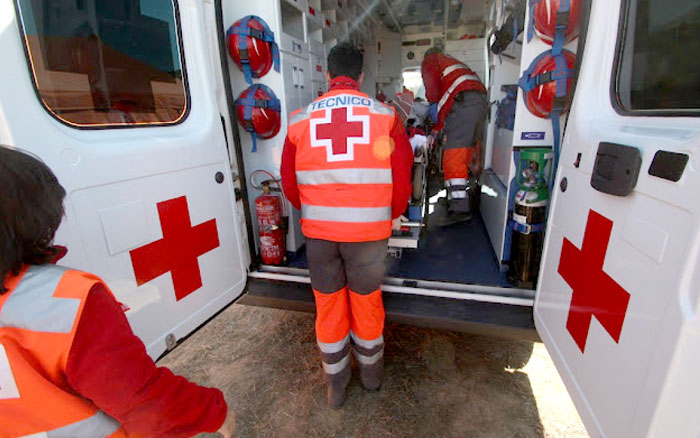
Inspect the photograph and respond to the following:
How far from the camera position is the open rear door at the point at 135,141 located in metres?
1.15

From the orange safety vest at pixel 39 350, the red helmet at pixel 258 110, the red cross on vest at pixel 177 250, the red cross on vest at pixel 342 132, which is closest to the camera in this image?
the orange safety vest at pixel 39 350

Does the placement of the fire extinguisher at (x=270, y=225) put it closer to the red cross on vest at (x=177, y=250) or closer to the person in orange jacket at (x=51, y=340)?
the red cross on vest at (x=177, y=250)

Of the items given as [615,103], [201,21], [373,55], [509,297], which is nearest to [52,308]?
[201,21]

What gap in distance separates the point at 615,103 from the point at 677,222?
1.97 ft

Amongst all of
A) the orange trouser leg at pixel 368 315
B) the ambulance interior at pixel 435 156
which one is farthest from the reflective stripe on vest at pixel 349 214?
the ambulance interior at pixel 435 156

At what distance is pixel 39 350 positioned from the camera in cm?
68

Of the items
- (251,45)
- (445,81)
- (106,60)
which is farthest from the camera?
(445,81)

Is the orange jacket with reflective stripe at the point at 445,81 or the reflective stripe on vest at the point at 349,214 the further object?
the orange jacket with reflective stripe at the point at 445,81

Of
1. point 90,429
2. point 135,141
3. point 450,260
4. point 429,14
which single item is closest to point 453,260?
point 450,260

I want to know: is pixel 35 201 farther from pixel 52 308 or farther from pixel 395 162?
pixel 395 162

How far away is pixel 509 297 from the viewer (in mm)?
1918

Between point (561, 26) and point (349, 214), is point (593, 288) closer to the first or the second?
point (349, 214)

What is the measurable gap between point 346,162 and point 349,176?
2.5 inches

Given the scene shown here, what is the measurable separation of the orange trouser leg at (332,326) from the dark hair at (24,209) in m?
1.27
